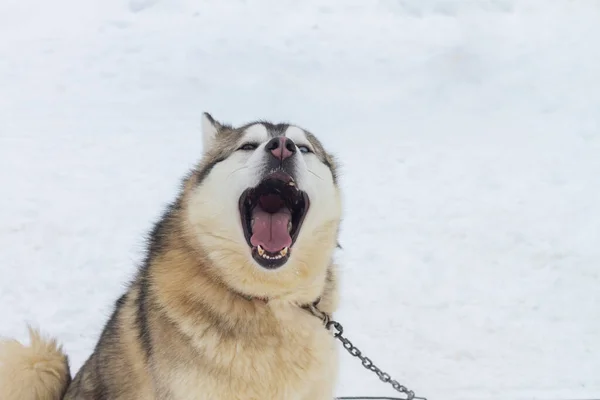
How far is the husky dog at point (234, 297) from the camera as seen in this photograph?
2469mm

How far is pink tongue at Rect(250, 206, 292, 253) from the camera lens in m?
2.52

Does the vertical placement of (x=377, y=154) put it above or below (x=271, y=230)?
above

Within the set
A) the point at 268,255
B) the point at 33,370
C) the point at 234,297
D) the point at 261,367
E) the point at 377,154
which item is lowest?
the point at 33,370

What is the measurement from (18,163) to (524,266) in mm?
5658

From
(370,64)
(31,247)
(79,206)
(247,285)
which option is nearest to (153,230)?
(247,285)

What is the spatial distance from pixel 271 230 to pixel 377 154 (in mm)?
5123

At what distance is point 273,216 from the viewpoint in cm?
262

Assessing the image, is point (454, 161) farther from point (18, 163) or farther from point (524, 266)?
point (18, 163)

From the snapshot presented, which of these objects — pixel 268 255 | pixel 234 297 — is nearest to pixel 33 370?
pixel 234 297

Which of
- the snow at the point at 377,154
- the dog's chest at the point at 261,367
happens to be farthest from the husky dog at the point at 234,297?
the snow at the point at 377,154

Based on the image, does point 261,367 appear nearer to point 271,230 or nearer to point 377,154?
point 271,230

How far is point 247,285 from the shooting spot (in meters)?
2.55

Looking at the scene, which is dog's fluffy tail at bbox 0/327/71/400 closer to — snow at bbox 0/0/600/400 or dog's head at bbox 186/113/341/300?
snow at bbox 0/0/600/400

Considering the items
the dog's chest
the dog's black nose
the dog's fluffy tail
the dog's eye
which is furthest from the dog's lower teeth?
the dog's fluffy tail
